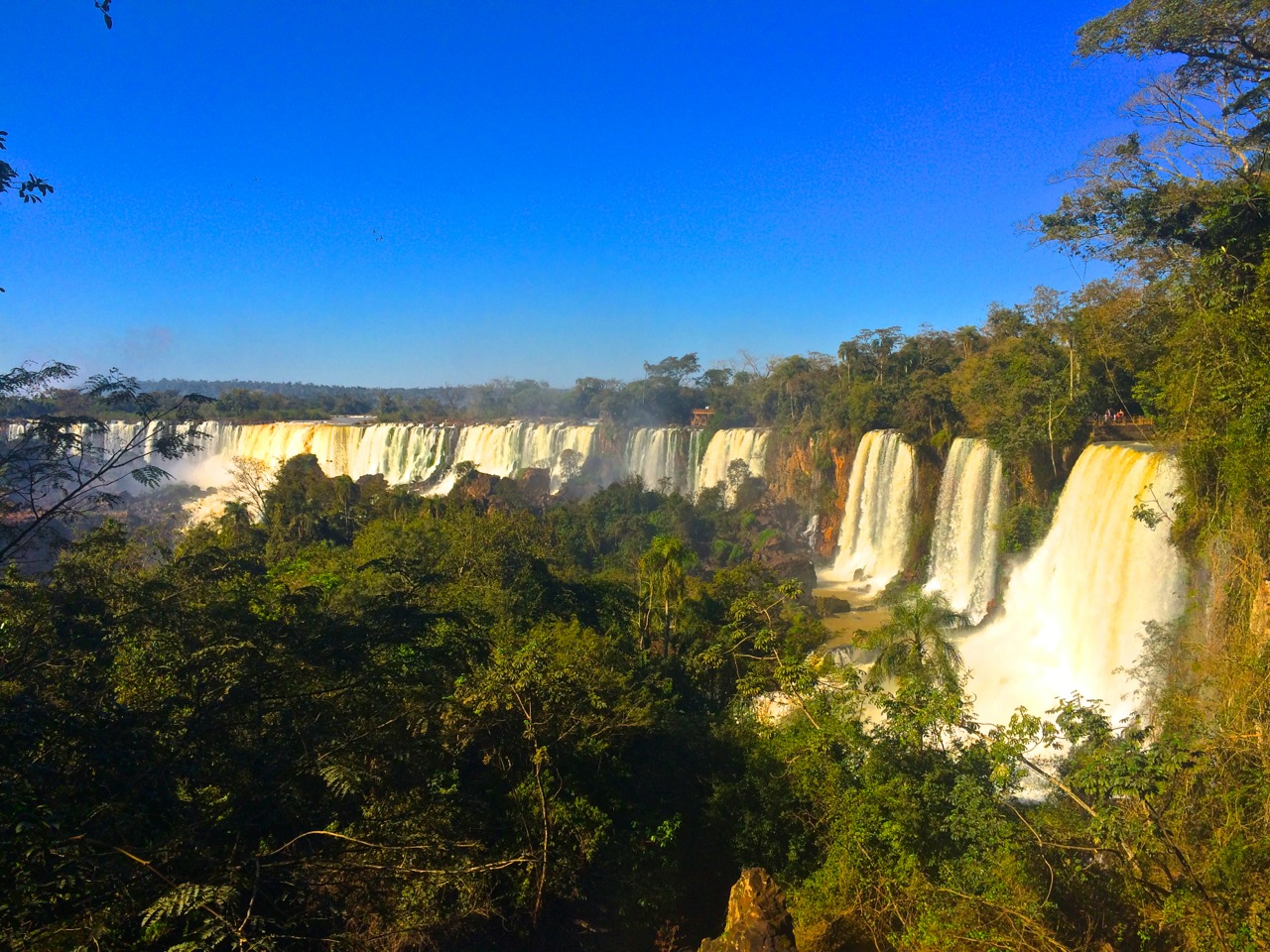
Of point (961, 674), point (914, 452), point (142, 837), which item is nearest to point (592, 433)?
point (914, 452)

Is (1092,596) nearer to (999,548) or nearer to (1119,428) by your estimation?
(999,548)

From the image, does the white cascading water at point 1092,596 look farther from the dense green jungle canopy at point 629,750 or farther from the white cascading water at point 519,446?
the white cascading water at point 519,446


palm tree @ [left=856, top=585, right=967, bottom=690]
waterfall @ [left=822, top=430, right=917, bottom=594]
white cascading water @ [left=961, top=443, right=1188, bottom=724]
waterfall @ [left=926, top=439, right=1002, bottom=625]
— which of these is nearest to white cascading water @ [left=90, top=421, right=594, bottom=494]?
waterfall @ [left=822, top=430, right=917, bottom=594]

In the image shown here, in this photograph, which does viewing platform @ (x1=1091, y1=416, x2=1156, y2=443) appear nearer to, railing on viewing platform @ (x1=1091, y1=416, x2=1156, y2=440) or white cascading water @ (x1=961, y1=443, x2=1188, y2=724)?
railing on viewing platform @ (x1=1091, y1=416, x2=1156, y2=440)

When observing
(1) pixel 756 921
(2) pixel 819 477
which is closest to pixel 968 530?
(2) pixel 819 477

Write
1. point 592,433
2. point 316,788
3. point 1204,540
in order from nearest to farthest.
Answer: point 316,788, point 1204,540, point 592,433

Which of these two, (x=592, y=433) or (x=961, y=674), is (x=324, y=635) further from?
(x=592, y=433)
